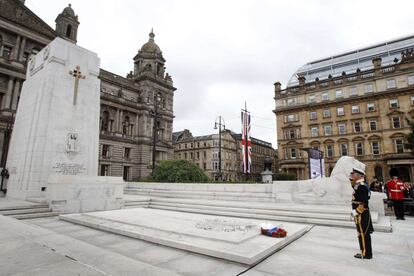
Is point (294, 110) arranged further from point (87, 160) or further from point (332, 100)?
point (87, 160)

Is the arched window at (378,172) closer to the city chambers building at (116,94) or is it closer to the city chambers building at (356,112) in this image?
the city chambers building at (356,112)

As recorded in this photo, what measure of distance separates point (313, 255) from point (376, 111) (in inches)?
1829

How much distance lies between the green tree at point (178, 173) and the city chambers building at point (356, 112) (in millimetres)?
27613

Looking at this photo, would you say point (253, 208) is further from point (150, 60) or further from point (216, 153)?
point (216, 153)


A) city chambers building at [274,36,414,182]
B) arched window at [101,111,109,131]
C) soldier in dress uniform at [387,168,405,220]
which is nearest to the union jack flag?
soldier in dress uniform at [387,168,405,220]

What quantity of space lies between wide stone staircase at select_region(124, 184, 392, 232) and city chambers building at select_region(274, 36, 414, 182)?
111ft

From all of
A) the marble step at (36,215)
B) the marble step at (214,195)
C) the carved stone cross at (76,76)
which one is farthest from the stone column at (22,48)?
the marble step at (36,215)

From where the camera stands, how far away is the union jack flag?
19.8 metres

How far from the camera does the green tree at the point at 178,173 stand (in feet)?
71.0

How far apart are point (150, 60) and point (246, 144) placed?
41.3 meters

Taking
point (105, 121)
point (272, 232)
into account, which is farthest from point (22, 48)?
point (272, 232)

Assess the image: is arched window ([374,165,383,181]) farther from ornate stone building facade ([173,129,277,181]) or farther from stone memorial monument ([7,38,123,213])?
stone memorial monument ([7,38,123,213])

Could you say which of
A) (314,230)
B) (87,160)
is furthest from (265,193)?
(87,160)

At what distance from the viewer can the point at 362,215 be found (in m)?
4.81
